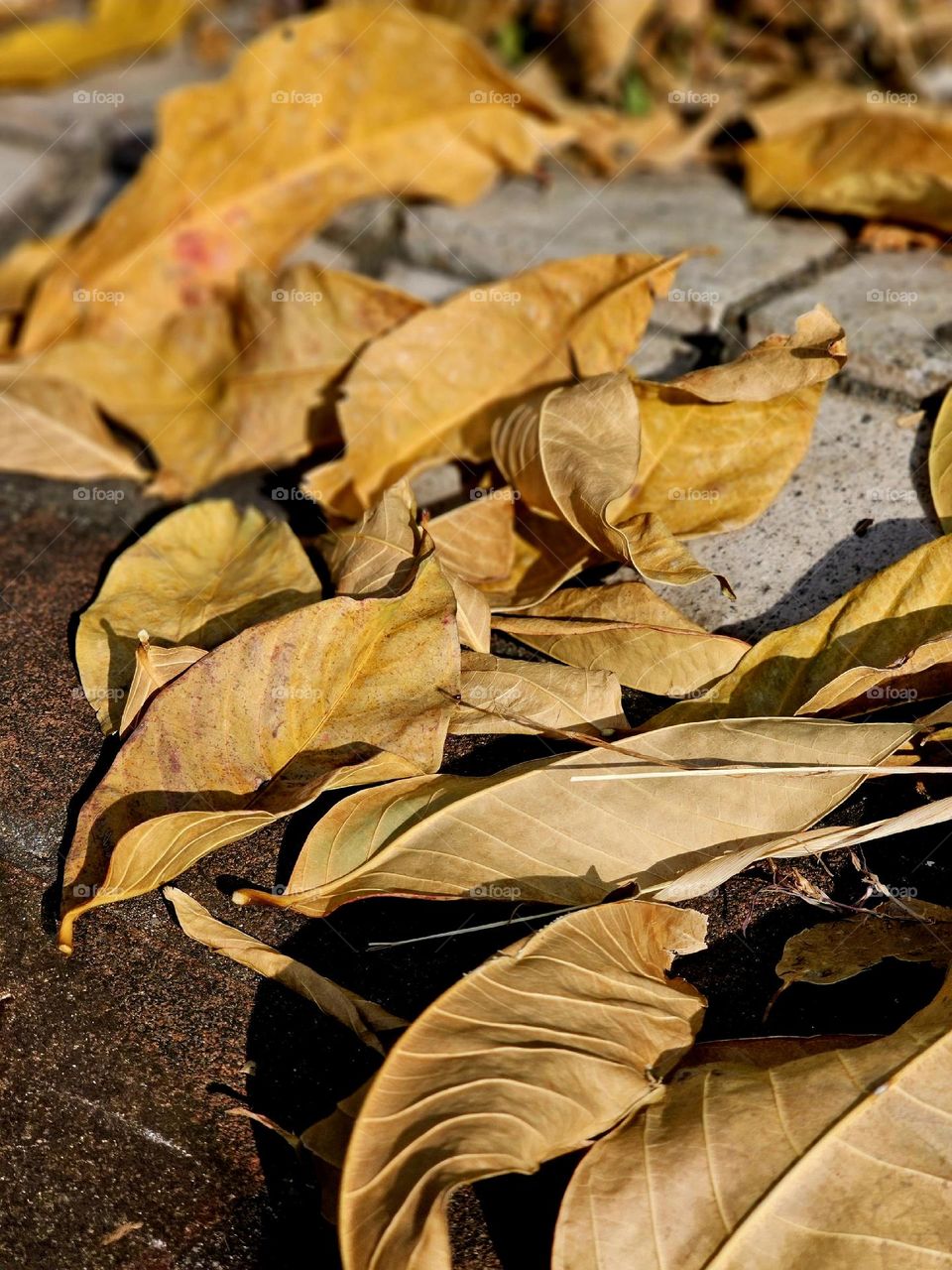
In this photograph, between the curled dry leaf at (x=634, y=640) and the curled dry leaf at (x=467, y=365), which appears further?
the curled dry leaf at (x=467, y=365)

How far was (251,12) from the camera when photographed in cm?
355

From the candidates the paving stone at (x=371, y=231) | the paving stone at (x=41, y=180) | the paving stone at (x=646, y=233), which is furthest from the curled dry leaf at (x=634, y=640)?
the paving stone at (x=41, y=180)

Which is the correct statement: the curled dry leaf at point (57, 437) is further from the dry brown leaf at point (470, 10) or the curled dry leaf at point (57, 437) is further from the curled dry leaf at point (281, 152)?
the dry brown leaf at point (470, 10)

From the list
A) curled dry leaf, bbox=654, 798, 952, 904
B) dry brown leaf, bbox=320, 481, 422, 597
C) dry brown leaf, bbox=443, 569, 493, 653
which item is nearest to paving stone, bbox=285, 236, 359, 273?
dry brown leaf, bbox=320, 481, 422, 597

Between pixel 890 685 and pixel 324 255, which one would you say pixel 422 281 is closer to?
pixel 324 255

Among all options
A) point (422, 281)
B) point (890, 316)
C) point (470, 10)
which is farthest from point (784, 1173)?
point (470, 10)

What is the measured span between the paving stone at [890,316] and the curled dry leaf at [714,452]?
0.20m

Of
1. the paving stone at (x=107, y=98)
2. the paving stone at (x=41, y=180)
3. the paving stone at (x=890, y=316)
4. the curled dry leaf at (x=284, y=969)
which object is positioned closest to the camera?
the curled dry leaf at (x=284, y=969)

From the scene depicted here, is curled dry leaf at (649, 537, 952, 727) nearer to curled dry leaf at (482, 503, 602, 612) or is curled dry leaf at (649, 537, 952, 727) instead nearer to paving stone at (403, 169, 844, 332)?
curled dry leaf at (482, 503, 602, 612)

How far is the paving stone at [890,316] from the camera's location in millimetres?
1646

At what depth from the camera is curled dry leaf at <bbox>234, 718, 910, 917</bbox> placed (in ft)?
3.68

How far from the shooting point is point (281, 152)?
90.3 inches

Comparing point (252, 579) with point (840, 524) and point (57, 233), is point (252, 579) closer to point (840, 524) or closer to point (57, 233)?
point (840, 524)

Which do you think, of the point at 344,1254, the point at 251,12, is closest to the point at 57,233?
the point at 251,12
